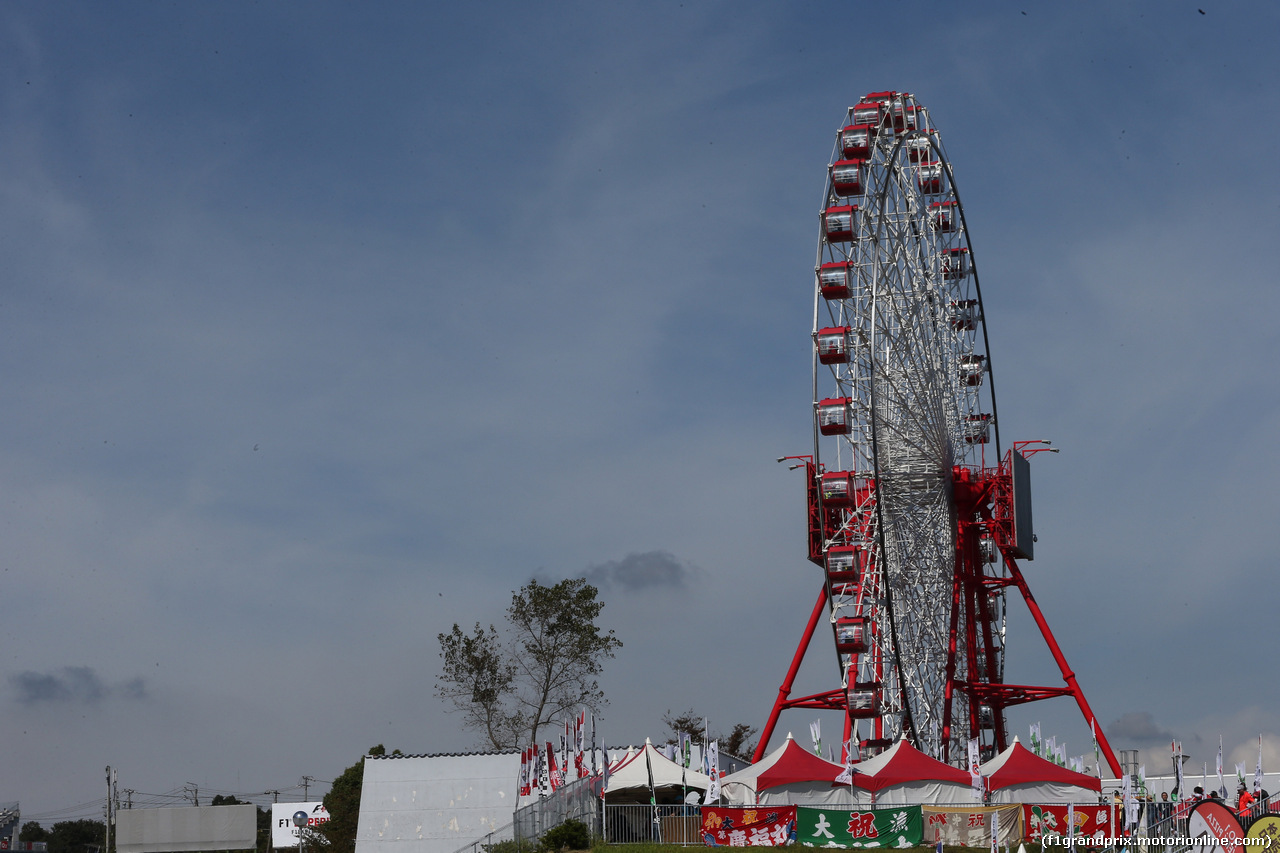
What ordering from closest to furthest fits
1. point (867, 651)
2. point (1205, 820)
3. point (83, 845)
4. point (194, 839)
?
point (1205, 820)
point (867, 651)
point (194, 839)
point (83, 845)

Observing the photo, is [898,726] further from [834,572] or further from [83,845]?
[83,845]

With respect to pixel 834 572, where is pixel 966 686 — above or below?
below

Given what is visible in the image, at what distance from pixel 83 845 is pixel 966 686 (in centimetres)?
13013

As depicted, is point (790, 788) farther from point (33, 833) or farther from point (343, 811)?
point (33, 833)

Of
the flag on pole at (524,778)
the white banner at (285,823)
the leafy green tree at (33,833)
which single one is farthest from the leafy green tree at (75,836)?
the flag on pole at (524,778)

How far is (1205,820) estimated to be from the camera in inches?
858

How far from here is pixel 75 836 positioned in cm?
15462

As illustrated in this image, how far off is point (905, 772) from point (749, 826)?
5240 millimetres

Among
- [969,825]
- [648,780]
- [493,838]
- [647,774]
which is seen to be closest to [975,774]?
[969,825]

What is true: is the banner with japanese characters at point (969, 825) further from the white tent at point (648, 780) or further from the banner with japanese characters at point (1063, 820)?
the white tent at point (648, 780)

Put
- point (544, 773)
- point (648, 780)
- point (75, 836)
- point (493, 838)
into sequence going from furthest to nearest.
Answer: point (75, 836) < point (544, 773) < point (493, 838) < point (648, 780)

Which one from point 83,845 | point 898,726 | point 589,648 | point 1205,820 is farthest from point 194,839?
point 83,845

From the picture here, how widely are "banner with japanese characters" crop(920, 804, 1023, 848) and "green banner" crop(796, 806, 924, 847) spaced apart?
1.05 ft

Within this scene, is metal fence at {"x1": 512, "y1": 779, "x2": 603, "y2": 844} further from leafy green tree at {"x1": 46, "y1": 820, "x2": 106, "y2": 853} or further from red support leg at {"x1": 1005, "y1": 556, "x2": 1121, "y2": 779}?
leafy green tree at {"x1": 46, "y1": 820, "x2": 106, "y2": 853}
